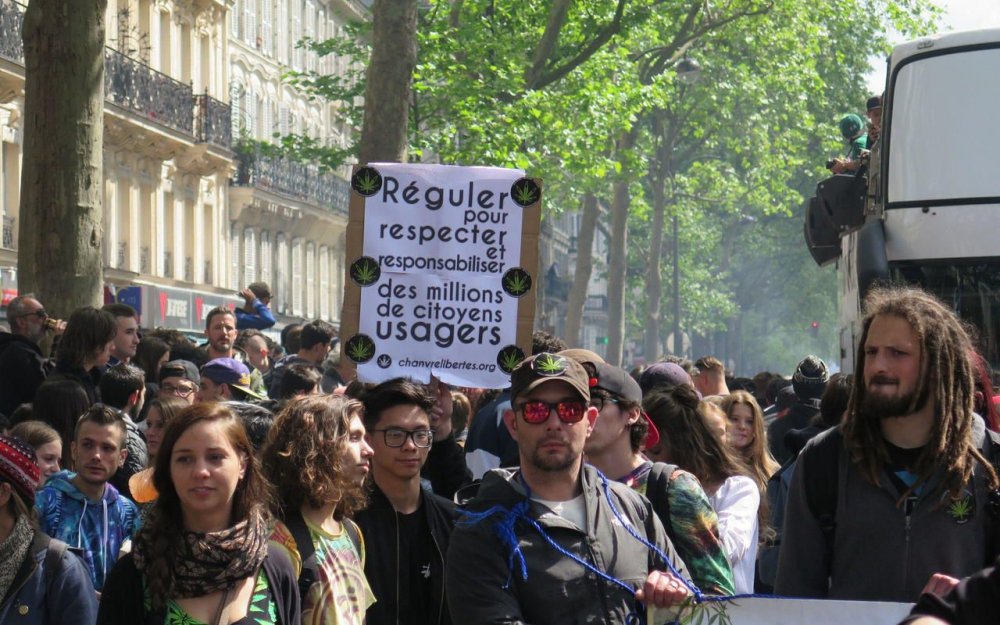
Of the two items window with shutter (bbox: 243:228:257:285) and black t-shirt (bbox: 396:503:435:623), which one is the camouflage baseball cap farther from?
window with shutter (bbox: 243:228:257:285)

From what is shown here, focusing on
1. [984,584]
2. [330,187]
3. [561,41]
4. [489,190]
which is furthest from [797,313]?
[984,584]

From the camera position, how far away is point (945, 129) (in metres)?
13.1

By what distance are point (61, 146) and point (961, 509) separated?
8.60 meters

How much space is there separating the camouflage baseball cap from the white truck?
8188 mm

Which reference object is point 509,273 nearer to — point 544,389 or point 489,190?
point 489,190

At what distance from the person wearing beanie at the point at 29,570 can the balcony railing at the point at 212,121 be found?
3409cm

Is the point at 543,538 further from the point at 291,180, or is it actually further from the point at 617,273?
the point at 291,180

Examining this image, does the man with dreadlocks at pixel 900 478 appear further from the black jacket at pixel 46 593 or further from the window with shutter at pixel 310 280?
the window with shutter at pixel 310 280

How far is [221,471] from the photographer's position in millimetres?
4684

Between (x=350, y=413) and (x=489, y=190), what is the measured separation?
2977 millimetres

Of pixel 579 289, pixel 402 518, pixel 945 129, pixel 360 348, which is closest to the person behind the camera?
pixel 402 518

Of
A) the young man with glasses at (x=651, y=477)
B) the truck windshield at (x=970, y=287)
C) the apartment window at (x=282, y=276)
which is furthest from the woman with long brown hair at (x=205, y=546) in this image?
the apartment window at (x=282, y=276)

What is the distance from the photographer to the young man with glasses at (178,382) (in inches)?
340

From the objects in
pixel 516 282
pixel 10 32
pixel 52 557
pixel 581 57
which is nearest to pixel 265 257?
pixel 581 57
